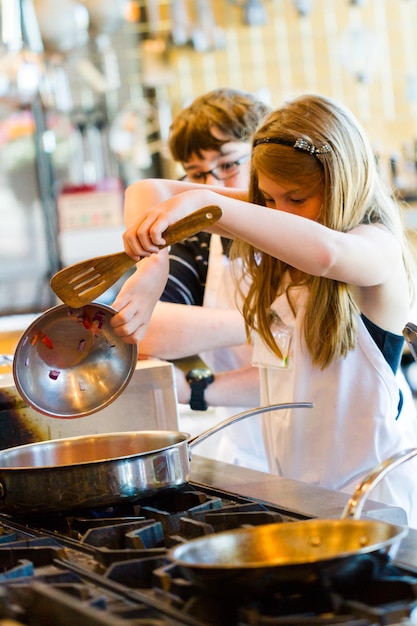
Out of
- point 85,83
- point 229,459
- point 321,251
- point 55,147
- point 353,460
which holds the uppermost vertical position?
point 85,83

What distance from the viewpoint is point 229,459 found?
2.10 m

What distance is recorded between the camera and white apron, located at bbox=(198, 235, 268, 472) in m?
2.03

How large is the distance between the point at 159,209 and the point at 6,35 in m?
3.41

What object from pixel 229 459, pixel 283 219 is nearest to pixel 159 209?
pixel 283 219

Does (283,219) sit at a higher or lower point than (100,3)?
lower

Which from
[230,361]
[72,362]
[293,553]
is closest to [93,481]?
[72,362]

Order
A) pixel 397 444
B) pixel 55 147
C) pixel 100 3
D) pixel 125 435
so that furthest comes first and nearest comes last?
1. pixel 55 147
2. pixel 100 3
3. pixel 397 444
4. pixel 125 435

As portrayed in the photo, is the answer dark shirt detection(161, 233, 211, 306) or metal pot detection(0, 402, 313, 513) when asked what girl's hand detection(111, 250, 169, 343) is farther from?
dark shirt detection(161, 233, 211, 306)

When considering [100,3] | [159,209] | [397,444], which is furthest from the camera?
[100,3]

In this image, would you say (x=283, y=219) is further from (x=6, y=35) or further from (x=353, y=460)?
(x=6, y=35)

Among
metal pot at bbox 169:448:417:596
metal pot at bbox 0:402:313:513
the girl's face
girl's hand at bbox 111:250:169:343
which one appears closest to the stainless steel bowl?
girl's hand at bbox 111:250:169:343

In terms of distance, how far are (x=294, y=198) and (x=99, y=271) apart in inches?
17.5

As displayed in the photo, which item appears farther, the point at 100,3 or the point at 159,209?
the point at 100,3

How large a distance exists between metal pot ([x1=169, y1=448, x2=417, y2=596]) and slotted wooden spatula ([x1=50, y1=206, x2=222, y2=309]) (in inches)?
15.7
